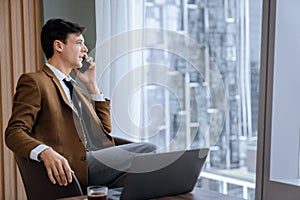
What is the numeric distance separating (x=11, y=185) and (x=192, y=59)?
168 centimetres

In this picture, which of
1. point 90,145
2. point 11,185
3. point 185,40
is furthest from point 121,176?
point 11,185

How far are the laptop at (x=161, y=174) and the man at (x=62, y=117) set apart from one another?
0.44 m

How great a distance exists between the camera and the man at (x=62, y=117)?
2.06 m

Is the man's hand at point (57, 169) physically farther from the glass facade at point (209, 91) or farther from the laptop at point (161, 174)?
the glass facade at point (209, 91)

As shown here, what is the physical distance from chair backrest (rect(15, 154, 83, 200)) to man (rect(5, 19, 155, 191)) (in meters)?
0.08

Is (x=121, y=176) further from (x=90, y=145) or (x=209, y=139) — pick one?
(x=209, y=139)

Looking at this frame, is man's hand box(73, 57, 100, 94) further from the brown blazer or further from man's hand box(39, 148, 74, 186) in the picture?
man's hand box(39, 148, 74, 186)

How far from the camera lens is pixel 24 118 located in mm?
2053

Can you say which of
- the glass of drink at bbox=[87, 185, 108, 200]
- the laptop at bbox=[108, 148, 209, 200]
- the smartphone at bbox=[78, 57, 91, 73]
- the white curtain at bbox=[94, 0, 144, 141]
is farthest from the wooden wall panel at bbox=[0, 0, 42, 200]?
the glass of drink at bbox=[87, 185, 108, 200]

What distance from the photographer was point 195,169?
1731 mm

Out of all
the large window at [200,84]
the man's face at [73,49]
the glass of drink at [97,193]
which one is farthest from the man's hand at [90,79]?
the glass of drink at [97,193]

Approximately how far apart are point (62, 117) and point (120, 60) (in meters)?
1.14

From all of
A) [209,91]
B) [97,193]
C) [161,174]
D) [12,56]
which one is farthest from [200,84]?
[97,193]

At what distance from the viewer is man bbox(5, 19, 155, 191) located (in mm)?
2061
